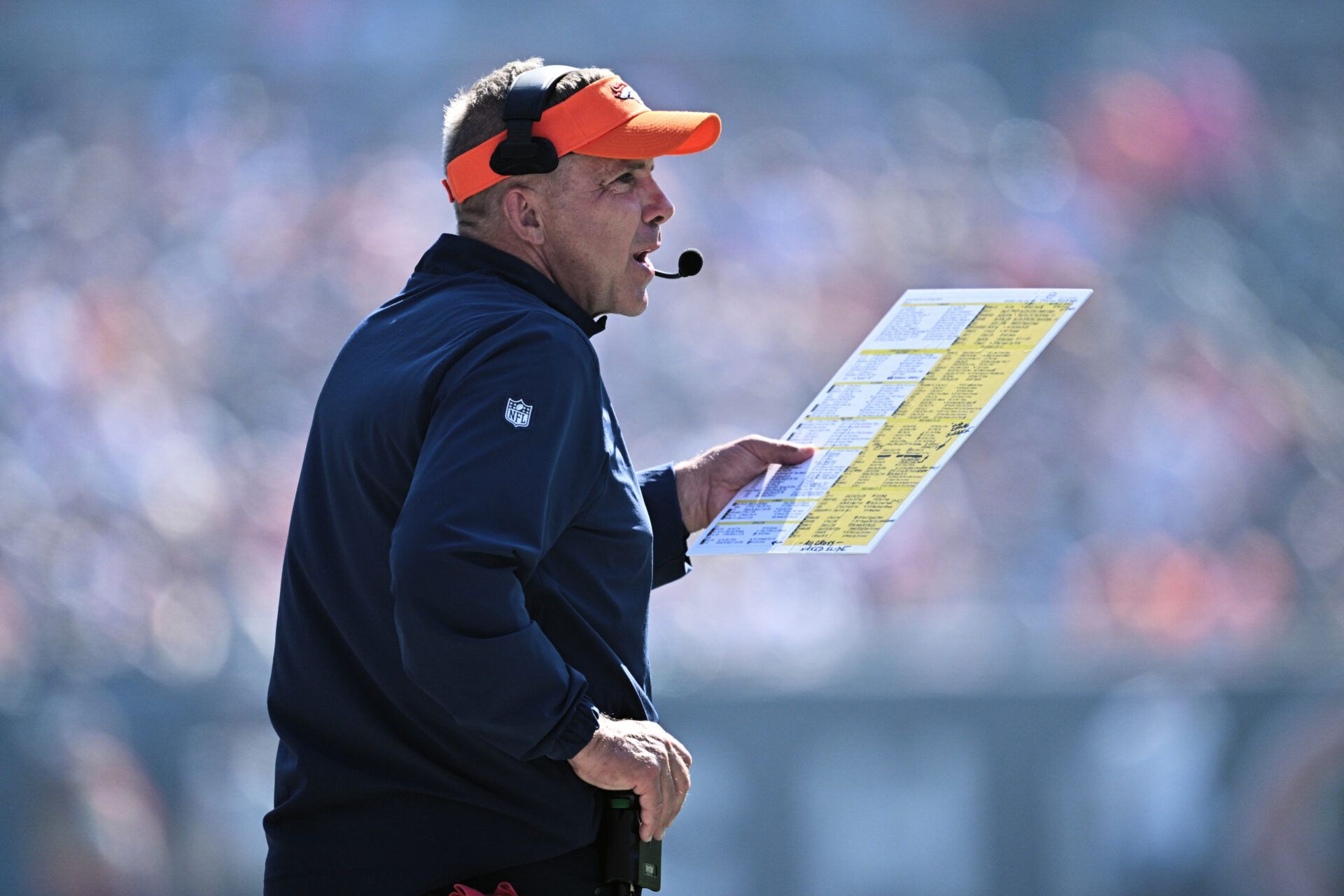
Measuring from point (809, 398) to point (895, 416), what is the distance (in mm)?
1854

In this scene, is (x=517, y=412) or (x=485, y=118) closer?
(x=517, y=412)

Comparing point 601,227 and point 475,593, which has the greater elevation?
point 601,227

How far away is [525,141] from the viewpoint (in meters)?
1.65

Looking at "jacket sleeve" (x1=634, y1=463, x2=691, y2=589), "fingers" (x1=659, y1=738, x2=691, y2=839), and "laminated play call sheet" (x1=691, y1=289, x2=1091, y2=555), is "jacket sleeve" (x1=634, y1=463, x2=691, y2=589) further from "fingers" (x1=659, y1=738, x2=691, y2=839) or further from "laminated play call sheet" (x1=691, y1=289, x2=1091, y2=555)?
"fingers" (x1=659, y1=738, x2=691, y2=839)

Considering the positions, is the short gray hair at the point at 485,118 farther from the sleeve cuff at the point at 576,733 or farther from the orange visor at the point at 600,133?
the sleeve cuff at the point at 576,733

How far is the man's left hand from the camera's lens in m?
1.99

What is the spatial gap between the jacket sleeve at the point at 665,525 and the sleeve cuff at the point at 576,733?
0.51m

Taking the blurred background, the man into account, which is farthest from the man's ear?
the blurred background

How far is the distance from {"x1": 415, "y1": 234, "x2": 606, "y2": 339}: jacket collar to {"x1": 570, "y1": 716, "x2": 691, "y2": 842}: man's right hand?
0.49 meters

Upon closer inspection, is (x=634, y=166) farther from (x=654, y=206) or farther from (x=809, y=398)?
(x=809, y=398)

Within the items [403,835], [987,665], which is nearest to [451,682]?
[403,835]

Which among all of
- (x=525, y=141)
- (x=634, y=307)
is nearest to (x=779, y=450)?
(x=634, y=307)

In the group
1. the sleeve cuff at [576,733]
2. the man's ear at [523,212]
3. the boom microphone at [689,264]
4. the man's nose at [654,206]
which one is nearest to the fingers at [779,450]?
the boom microphone at [689,264]

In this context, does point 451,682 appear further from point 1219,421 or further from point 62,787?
point 1219,421
